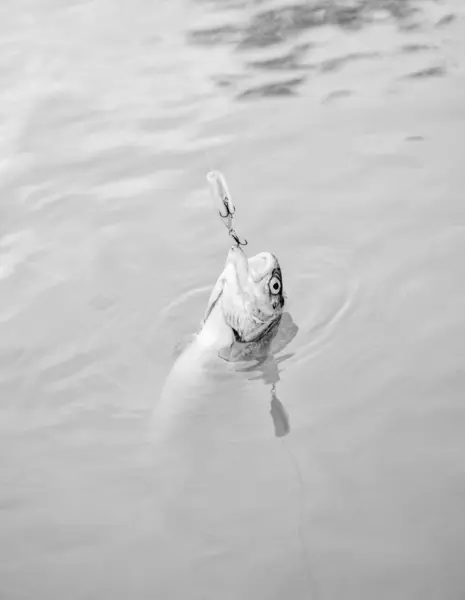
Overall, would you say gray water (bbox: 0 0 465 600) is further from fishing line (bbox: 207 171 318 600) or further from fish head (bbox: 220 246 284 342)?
fish head (bbox: 220 246 284 342)

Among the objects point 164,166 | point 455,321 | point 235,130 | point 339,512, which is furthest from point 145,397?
point 235,130

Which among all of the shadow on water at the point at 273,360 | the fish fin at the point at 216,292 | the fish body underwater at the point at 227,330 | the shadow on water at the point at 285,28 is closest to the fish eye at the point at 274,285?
the fish body underwater at the point at 227,330

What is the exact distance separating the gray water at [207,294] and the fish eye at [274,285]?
684 millimetres

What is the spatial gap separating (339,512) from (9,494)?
77.8 inches

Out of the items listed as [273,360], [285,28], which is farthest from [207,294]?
[285,28]

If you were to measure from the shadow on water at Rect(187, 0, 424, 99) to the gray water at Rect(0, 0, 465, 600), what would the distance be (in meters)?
0.04

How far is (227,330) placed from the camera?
5.59m

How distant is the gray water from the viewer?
197 inches

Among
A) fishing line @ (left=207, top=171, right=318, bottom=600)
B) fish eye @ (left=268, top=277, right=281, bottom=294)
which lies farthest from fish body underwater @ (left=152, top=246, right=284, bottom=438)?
fishing line @ (left=207, top=171, right=318, bottom=600)

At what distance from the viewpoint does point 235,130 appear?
8984mm

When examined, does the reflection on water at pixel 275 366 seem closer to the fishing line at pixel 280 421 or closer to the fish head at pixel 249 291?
the fishing line at pixel 280 421

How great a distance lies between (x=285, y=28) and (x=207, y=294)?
5.10 metres

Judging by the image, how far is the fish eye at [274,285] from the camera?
5.47 meters

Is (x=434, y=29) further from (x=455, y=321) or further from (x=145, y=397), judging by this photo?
(x=145, y=397)
